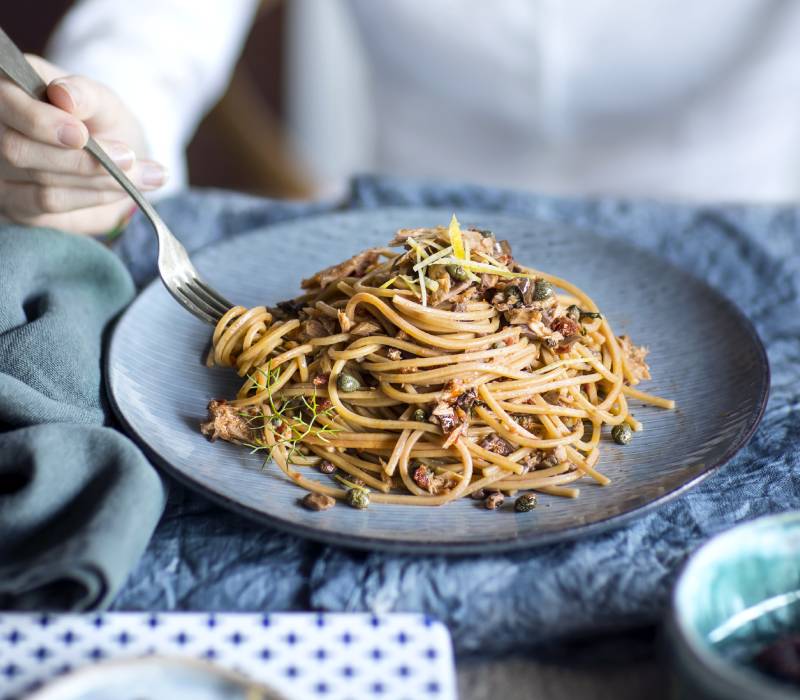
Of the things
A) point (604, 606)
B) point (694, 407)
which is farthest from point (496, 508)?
point (694, 407)

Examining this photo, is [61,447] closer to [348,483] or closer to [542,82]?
[348,483]

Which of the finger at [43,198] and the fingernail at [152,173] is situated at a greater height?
the fingernail at [152,173]

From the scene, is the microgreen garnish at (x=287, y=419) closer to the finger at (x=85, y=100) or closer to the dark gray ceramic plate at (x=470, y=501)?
the dark gray ceramic plate at (x=470, y=501)

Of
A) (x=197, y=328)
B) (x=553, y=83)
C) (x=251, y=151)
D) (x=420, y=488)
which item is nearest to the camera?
(x=420, y=488)

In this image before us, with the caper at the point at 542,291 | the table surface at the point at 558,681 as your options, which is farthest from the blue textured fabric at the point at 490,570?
the caper at the point at 542,291

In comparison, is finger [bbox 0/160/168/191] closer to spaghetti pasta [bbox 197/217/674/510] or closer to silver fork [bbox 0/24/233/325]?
silver fork [bbox 0/24/233/325]

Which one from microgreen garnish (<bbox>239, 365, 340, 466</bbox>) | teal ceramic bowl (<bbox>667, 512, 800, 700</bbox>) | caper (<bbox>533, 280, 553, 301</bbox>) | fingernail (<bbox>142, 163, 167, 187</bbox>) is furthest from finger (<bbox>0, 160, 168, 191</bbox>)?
teal ceramic bowl (<bbox>667, 512, 800, 700</bbox>)

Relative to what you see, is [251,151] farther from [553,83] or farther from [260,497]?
[260,497]
